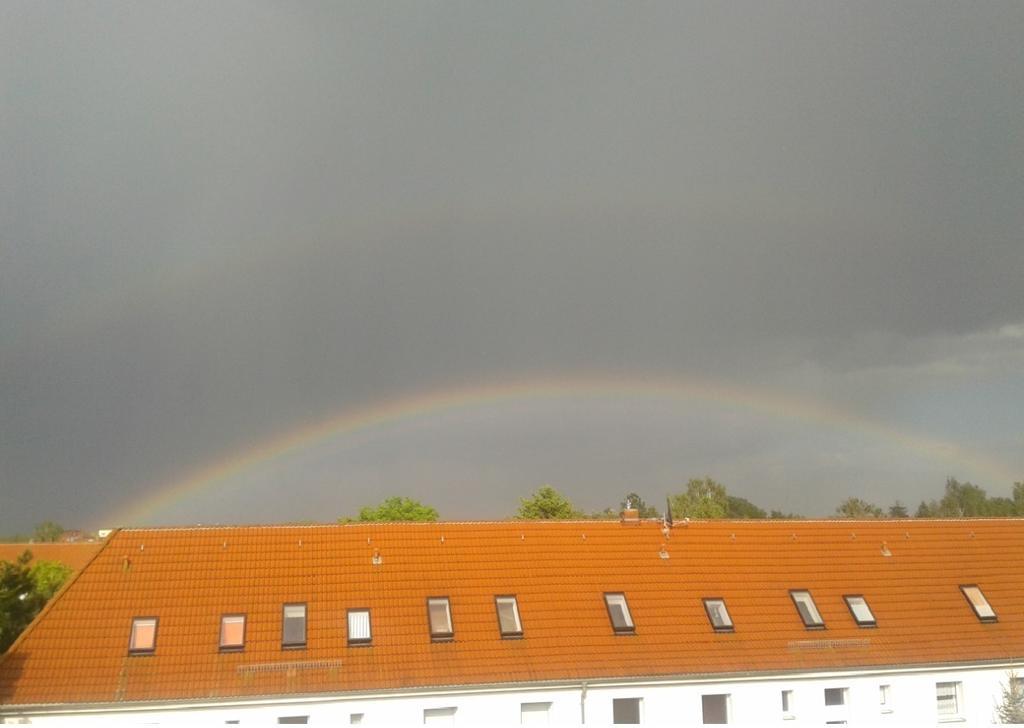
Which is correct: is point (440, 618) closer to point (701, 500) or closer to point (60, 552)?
point (60, 552)

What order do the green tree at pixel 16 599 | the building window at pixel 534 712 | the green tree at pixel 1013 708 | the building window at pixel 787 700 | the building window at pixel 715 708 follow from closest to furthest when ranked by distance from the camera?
the green tree at pixel 1013 708 → the green tree at pixel 16 599 → the building window at pixel 534 712 → the building window at pixel 715 708 → the building window at pixel 787 700

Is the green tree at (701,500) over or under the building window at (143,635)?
over

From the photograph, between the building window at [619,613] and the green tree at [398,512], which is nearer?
the building window at [619,613]

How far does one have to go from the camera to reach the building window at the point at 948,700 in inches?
1051

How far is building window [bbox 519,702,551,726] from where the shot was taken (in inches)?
935

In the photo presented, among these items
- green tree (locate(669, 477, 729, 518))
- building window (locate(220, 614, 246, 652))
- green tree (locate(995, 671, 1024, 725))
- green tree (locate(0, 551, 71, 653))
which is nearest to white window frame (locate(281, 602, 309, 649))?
building window (locate(220, 614, 246, 652))

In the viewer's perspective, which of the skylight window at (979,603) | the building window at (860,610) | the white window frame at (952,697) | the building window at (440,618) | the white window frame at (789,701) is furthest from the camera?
the skylight window at (979,603)

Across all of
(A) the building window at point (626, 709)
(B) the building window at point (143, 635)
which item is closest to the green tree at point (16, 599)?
(B) the building window at point (143, 635)

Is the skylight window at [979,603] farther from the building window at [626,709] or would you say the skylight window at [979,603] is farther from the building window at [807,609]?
the building window at [626,709]

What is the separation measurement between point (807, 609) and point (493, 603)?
9.51m

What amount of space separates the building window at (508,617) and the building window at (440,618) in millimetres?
1379

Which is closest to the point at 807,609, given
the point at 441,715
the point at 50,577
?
the point at 441,715

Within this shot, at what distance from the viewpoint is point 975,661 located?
27.0m

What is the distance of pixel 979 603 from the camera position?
29562mm
